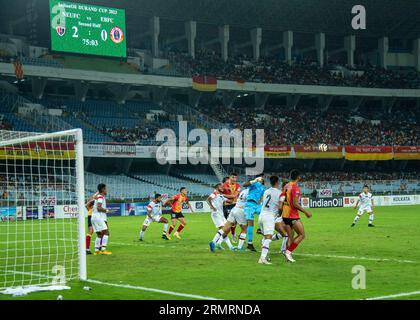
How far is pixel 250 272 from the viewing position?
15047mm

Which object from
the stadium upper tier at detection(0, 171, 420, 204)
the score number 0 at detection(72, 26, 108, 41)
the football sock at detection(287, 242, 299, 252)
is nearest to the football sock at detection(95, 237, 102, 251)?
the football sock at detection(287, 242, 299, 252)

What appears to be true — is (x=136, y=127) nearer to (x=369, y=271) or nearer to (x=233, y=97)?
(x=233, y=97)

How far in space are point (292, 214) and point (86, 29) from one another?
42200mm

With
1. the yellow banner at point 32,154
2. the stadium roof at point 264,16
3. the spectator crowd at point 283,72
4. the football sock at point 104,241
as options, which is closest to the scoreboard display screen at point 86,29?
the stadium roof at point 264,16

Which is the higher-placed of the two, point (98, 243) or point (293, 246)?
point (293, 246)

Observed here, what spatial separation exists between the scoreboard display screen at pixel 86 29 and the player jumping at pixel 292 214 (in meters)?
40.8

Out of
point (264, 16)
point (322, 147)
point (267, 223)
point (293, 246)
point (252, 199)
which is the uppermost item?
point (264, 16)

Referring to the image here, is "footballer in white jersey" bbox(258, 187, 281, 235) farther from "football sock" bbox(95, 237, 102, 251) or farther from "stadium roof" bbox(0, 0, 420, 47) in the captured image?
"stadium roof" bbox(0, 0, 420, 47)

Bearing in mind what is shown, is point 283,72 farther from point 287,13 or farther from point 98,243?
point 98,243

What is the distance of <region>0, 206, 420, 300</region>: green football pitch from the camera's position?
12188mm

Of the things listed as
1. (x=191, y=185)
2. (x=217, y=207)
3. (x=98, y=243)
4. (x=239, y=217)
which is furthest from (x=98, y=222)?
(x=191, y=185)

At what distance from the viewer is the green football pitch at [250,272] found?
40.0ft

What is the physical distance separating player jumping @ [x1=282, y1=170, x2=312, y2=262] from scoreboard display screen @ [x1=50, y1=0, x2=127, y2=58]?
40845 millimetres

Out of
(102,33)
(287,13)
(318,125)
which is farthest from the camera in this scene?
(318,125)
